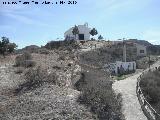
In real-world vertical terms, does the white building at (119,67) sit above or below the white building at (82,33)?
below

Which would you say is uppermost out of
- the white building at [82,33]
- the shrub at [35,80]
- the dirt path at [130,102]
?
the white building at [82,33]

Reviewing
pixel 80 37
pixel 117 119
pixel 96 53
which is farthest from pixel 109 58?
pixel 117 119

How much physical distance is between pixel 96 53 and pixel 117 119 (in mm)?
48001

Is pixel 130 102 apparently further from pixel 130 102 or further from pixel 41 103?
pixel 41 103

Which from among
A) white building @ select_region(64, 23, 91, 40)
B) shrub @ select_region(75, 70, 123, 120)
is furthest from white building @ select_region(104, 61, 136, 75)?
shrub @ select_region(75, 70, 123, 120)

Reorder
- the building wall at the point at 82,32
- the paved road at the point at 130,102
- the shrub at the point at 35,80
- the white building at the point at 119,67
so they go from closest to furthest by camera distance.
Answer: the shrub at the point at 35,80 < the paved road at the point at 130,102 < the white building at the point at 119,67 < the building wall at the point at 82,32

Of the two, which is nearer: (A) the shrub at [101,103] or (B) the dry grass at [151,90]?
(A) the shrub at [101,103]

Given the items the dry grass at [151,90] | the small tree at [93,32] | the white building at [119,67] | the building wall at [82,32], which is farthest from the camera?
the small tree at [93,32]

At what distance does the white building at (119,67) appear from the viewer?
206ft

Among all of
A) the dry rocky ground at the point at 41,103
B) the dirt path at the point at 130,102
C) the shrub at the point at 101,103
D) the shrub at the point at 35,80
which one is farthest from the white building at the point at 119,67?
the shrub at the point at 101,103


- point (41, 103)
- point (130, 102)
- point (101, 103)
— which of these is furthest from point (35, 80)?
point (130, 102)

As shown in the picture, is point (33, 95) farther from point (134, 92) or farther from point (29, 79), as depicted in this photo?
point (134, 92)

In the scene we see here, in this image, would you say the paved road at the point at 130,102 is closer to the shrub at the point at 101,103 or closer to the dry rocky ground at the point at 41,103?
the shrub at the point at 101,103

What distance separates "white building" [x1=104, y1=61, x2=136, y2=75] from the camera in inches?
2477
